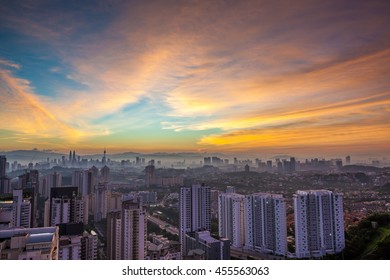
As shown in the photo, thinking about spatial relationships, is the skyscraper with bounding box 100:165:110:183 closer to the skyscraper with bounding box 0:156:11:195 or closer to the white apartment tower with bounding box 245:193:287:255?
the skyscraper with bounding box 0:156:11:195

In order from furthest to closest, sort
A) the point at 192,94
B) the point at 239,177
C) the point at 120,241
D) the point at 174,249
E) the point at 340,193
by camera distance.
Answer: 1. the point at 239,177
2. the point at 340,193
3. the point at 192,94
4. the point at 120,241
5. the point at 174,249

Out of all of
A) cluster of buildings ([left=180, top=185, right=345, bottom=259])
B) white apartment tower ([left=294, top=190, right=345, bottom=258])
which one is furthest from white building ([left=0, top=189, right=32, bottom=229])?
white apartment tower ([left=294, top=190, right=345, bottom=258])

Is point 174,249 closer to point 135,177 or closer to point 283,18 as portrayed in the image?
point 135,177

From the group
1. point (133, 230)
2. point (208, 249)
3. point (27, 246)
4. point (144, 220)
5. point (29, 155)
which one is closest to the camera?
point (27, 246)

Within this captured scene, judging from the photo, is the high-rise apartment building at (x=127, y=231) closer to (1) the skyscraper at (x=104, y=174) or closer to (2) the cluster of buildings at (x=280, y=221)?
(1) the skyscraper at (x=104, y=174)

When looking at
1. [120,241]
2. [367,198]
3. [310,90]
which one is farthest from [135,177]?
[367,198]

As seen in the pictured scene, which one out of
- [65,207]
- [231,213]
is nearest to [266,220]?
[231,213]

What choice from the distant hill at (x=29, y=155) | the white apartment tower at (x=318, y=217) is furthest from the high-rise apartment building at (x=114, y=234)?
the white apartment tower at (x=318, y=217)

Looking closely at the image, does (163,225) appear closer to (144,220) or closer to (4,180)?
(144,220)
